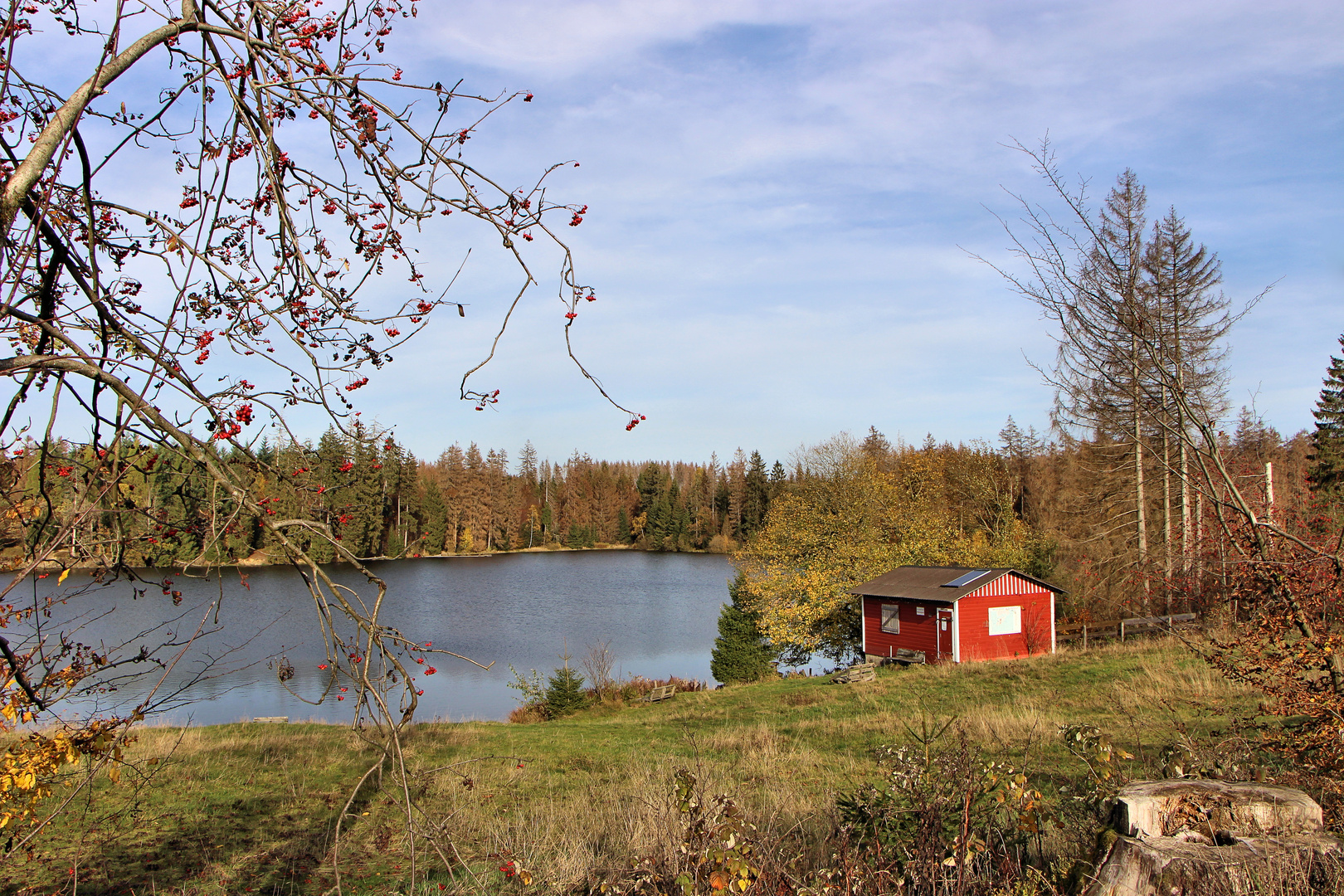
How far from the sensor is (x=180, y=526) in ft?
8.21

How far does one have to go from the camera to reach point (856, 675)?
67.8ft

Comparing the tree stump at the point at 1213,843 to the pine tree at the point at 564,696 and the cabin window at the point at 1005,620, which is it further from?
the cabin window at the point at 1005,620

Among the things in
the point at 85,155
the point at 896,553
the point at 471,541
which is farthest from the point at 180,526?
the point at 471,541

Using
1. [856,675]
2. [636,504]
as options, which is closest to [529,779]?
[856,675]

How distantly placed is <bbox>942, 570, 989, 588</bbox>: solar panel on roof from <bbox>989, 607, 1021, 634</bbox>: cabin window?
0.99 m

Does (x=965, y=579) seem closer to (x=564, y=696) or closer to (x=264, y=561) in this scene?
(x=564, y=696)

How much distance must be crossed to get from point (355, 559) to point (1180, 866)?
3.35 metres

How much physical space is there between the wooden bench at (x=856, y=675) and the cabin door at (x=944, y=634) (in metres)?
2.49

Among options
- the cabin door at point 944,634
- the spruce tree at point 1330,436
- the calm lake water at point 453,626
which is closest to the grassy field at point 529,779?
the calm lake water at point 453,626

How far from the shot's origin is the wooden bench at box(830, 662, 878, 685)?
20.3 metres

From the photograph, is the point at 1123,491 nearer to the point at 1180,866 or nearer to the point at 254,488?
the point at 1180,866

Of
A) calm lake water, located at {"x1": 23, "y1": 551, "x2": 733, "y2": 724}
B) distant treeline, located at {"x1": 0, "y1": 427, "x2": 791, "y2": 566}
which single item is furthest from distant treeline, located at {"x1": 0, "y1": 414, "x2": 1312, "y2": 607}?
calm lake water, located at {"x1": 23, "y1": 551, "x2": 733, "y2": 724}

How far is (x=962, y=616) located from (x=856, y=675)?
3.96 metres

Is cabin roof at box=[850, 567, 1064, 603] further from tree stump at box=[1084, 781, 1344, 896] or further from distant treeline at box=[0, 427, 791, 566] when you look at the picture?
distant treeline at box=[0, 427, 791, 566]
